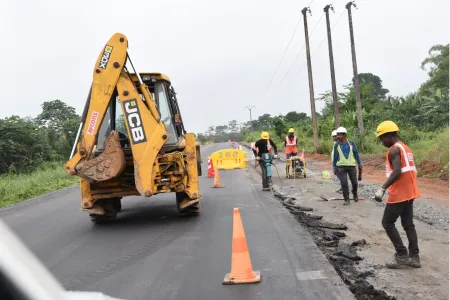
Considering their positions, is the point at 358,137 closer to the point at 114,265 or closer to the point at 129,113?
the point at 129,113

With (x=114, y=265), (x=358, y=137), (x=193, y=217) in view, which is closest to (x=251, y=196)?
(x=193, y=217)

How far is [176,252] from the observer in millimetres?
7660

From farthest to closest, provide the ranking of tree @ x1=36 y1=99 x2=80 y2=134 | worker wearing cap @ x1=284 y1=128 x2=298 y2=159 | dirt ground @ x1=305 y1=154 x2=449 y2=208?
tree @ x1=36 y1=99 x2=80 y2=134 → worker wearing cap @ x1=284 y1=128 x2=298 y2=159 → dirt ground @ x1=305 y1=154 x2=449 y2=208

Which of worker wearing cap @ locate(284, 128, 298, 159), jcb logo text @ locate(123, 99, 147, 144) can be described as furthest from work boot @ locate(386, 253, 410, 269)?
worker wearing cap @ locate(284, 128, 298, 159)

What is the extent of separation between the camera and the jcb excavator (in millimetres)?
9422

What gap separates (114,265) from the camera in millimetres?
7062

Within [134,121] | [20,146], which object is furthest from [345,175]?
[20,146]

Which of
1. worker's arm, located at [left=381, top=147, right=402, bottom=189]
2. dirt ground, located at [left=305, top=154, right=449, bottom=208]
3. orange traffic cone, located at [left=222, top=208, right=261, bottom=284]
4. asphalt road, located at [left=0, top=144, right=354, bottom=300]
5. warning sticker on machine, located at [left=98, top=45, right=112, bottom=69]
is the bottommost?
dirt ground, located at [left=305, top=154, right=449, bottom=208]

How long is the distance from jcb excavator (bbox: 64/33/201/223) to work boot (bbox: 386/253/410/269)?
176 inches

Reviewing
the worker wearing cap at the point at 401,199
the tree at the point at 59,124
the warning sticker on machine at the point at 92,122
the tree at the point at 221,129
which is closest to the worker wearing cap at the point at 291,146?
the warning sticker on machine at the point at 92,122

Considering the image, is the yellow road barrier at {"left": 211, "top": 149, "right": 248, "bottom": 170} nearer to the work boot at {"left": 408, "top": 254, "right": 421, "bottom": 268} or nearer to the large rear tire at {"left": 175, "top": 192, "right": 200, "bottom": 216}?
the large rear tire at {"left": 175, "top": 192, "right": 200, "bottom": 216}

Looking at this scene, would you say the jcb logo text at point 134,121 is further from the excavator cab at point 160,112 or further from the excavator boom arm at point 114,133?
the excavator cab at point 160,112

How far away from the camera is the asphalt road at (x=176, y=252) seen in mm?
5734

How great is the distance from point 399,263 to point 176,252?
317 cm
